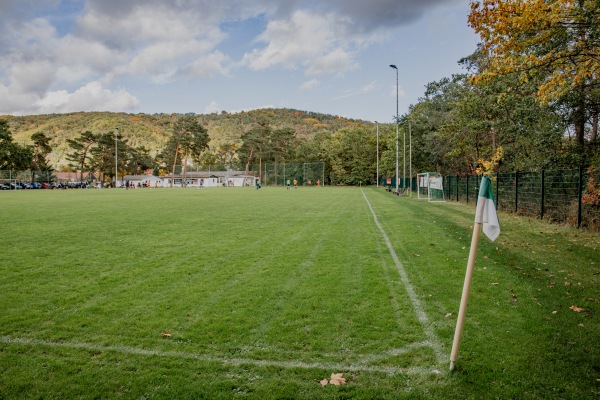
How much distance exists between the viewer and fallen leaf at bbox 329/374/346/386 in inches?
126

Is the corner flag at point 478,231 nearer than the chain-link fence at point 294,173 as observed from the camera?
Yes

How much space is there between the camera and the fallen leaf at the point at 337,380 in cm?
321

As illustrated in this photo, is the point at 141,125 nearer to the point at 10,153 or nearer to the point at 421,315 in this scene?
the point at 10,153

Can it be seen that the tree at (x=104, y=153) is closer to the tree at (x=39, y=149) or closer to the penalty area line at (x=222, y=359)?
the tree at (x=39, y=149)

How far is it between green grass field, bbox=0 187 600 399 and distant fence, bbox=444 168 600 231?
13.7 ft

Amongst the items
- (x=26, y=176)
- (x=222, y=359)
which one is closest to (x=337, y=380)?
(x=222, y=359)

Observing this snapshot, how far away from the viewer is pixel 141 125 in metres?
160

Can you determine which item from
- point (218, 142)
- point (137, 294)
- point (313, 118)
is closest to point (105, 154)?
point (218, 142)

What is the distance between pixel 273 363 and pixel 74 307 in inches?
122

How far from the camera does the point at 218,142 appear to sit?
147125 mm

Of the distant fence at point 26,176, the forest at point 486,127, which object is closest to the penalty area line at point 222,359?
the forest at point 486,127

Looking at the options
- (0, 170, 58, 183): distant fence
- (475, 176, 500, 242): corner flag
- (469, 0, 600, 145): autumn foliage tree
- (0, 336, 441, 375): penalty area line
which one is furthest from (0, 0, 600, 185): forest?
(0, 336, 441, 375): penalty area line

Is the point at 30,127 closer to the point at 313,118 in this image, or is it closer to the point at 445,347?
the point at 313,118

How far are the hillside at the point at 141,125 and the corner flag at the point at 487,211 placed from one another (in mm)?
142883
